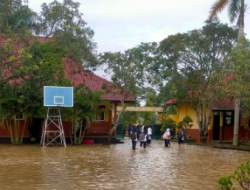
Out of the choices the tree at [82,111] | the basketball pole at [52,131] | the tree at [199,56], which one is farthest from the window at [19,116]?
the tree at [199,56]

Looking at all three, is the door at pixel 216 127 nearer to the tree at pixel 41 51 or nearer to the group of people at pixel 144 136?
the group of people at pixel 144 136

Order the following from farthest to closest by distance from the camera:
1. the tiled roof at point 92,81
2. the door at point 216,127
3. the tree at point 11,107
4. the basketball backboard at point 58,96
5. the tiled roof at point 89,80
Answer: the door at point 216,127, the tiled roof at point 92,81, the tiled roof at point 89,80, the tree at point 11,107, the basketball backboard at point 58,96

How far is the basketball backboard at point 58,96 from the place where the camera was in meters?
24.9

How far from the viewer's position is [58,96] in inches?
990

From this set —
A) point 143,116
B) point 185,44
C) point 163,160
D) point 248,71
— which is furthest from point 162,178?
point 143,116

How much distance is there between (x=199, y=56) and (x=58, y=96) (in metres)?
10.7

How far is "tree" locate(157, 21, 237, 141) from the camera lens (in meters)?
30.4

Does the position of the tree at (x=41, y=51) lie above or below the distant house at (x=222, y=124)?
above

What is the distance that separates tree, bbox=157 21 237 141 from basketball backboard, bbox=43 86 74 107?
8629mm

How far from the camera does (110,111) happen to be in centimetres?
3173

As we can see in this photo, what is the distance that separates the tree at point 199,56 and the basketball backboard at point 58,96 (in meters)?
8.63

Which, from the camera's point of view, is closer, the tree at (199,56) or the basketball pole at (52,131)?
the basketball pole at (52,131)

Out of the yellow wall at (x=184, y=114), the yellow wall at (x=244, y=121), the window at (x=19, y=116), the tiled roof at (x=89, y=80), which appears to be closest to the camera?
the window at (x=19, y=116)

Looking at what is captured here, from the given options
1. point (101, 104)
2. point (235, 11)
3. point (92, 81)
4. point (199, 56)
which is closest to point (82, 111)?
point (101, 104)
